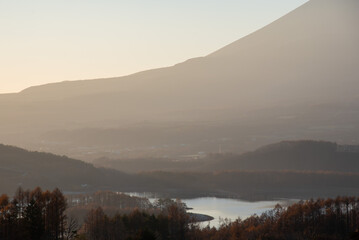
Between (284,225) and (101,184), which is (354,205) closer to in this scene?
(284,225)

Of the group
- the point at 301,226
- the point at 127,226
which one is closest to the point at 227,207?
the point at 301,226

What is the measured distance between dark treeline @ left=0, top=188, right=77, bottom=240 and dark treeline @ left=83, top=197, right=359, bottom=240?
5.51 meters

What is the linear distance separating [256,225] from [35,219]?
38971mm

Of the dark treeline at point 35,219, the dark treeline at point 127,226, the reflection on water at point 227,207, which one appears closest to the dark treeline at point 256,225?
the dark treeline at point 127,226

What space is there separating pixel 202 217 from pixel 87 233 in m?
47.2

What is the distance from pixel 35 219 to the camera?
231ft

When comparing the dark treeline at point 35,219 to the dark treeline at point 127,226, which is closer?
the dark treeline at point 35,219

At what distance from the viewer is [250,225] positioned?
102 metres

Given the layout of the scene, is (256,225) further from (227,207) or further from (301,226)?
(227,207)

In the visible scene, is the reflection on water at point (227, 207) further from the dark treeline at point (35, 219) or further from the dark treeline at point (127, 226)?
the dark treeline at point (35, 219)

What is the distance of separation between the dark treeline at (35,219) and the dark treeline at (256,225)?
5.51 meters

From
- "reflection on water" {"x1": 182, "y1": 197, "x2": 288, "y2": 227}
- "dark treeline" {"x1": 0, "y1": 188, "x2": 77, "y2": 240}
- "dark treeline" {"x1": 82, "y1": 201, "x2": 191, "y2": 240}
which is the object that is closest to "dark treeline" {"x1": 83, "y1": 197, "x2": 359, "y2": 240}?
"dark treeline" {"x1": 82, "y1": 201, "x2": 191, "y2": 240}

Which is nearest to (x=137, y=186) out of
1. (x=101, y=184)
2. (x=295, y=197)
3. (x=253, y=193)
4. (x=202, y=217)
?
(x=101, y=184)

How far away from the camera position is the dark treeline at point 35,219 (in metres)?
69.9
